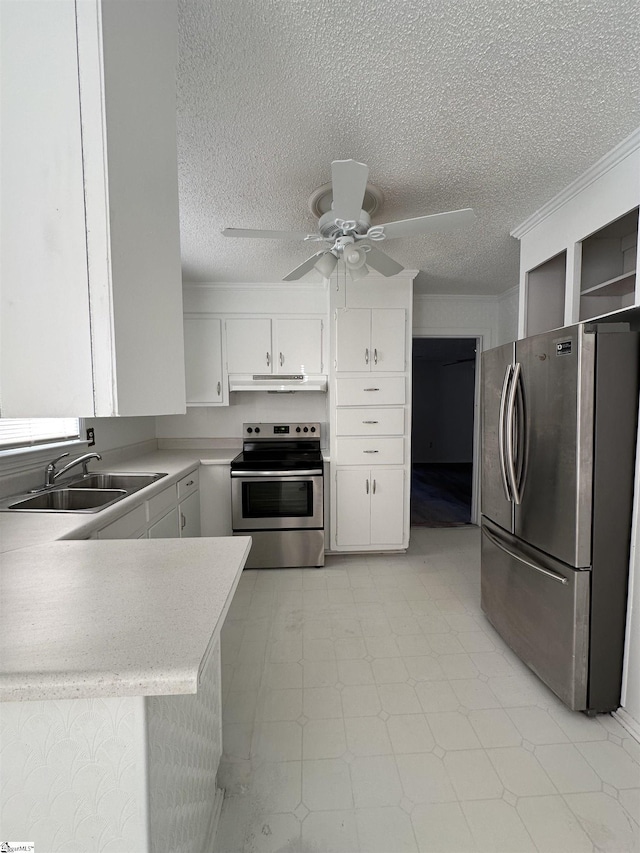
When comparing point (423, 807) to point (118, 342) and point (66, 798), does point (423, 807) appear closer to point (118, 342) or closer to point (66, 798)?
point (66, 798)

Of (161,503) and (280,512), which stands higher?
(161,503)

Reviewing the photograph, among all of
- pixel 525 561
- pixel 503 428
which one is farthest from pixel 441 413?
pixel 525 561

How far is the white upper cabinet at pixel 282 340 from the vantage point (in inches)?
135

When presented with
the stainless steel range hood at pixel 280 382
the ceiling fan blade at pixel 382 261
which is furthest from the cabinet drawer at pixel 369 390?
the ceiling fan blade at pixel 382 261

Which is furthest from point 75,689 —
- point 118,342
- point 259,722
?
point 259,722

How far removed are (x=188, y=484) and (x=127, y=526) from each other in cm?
105

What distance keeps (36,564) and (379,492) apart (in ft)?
8.45

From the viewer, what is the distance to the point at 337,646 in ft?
7.00

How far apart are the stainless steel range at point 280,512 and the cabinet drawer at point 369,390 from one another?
64cm

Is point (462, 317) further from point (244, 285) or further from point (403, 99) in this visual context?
point (403, 99)

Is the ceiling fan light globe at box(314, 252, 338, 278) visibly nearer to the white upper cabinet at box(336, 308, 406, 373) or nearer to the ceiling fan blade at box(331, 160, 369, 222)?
the ceiling fan blade at box(331, 160, 369, 222)

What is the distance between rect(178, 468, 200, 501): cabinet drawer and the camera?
8.89 ft

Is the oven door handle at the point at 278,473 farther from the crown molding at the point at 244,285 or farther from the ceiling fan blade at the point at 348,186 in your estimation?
the ceiling fan blade at the point at 348,186

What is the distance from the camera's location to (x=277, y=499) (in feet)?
10.3
